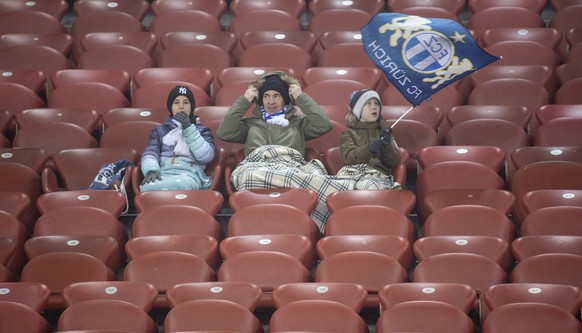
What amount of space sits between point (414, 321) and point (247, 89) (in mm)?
2203

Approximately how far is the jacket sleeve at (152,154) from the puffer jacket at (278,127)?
1.07 feet

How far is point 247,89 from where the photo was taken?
24.7 ft

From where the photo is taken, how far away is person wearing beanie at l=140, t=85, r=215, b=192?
23.6 ft

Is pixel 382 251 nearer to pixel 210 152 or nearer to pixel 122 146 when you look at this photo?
pixel 210 152

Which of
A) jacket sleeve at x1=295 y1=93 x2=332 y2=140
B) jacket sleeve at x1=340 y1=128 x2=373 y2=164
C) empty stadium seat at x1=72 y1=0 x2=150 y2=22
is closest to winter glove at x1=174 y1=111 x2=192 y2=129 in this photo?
jacket sleeve at x1=295 y1=93 x2=332 y2=140

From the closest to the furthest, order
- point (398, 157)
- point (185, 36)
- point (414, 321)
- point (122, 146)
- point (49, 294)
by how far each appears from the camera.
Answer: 1. point (414, 321)
2. point (49, 294)
3. point (398, 157)
4. point (122, 146)
5. point (185, 36)

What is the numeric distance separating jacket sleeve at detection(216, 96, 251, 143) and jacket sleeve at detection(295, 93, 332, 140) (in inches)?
11.7

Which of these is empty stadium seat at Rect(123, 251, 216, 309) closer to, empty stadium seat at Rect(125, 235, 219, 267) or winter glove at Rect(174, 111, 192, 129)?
empty stadium seat at Rect(125, 235, 219, 267)

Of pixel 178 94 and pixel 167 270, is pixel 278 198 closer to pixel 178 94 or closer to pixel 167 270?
pixel 167 270

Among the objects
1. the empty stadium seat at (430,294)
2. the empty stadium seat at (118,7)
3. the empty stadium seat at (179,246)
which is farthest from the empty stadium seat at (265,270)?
the empty stadium seat at (118,7)

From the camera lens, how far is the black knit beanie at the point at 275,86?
7.42m

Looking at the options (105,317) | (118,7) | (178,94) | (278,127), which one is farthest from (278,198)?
(118,7)

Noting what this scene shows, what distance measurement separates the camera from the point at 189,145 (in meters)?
7.27

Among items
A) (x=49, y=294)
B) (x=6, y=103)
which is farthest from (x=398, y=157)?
(x=6, y=103)
